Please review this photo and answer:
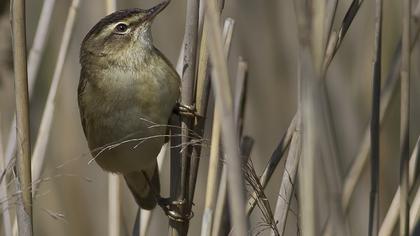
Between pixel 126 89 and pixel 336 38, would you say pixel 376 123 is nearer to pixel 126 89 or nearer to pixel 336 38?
pixel 336 38

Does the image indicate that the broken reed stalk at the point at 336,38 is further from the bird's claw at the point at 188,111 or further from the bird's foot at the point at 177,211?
the bird's foot at the point at 177,211

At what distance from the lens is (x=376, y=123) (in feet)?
6.71

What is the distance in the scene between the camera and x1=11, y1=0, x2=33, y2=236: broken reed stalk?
6.15 feet

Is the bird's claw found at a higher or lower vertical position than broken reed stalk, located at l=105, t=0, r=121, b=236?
higher

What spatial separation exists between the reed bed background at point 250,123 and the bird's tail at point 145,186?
0.12 meters

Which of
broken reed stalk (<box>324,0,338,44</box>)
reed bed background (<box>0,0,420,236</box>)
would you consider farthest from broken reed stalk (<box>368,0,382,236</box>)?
broken reed stalk (<box>324,0,338,44</box>)

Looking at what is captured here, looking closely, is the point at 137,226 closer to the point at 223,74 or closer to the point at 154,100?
the point at 154,100

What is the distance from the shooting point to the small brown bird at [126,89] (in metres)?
2.51

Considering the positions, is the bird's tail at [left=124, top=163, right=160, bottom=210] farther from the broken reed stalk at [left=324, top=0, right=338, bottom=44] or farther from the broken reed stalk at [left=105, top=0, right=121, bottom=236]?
the broken reed stalk at [left=324, top=0, right=338, bottom=44]

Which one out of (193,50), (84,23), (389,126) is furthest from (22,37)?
(389,126)

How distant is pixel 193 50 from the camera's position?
2.05 metres

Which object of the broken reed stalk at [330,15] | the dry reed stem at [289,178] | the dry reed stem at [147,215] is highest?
the broken reed stalk at [330,15]

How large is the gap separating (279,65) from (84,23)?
0.96 meters

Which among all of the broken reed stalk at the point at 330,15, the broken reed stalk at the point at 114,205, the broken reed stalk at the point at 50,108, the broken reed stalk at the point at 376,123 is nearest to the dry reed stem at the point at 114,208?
the broken reed stalk at the point at 114,205
